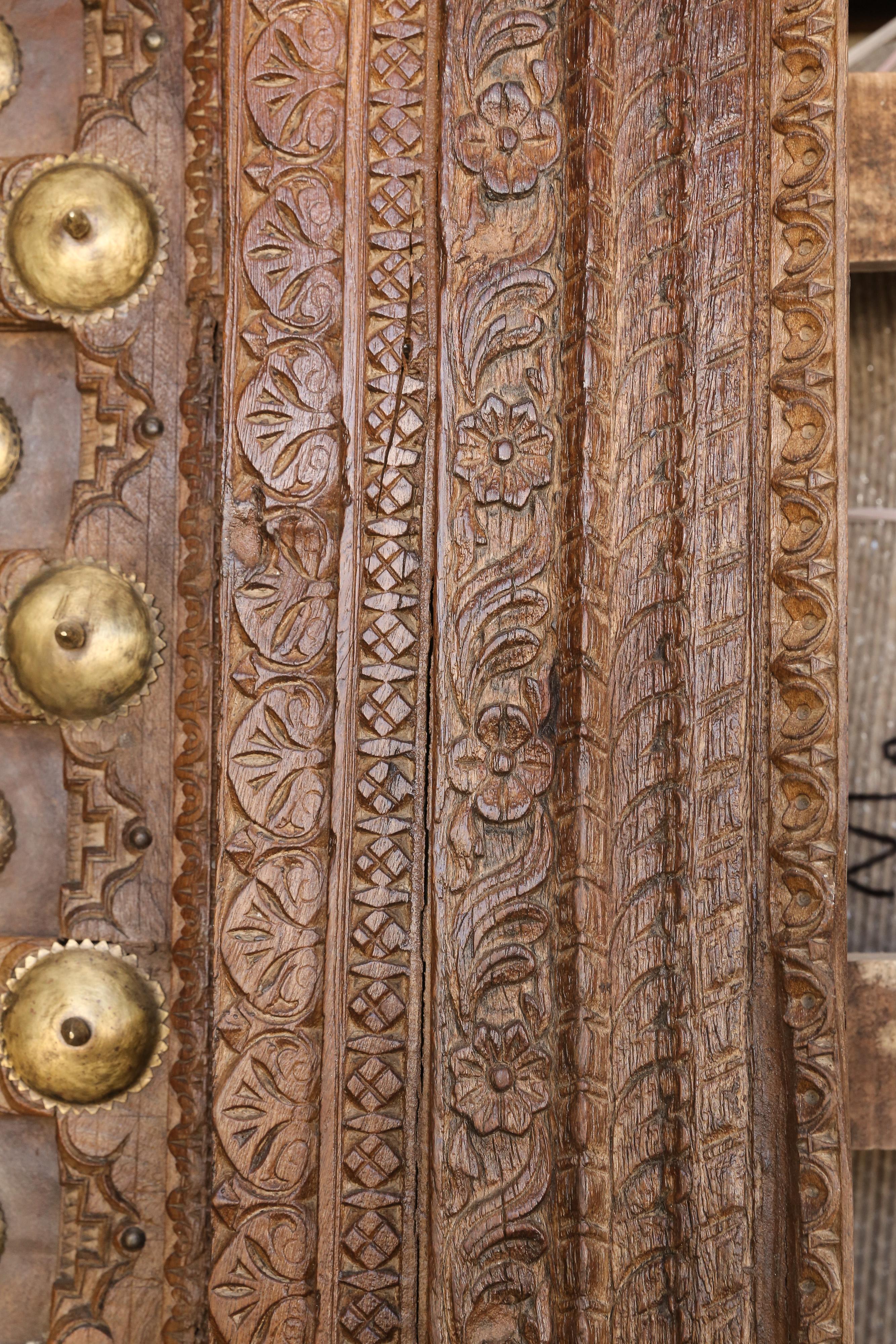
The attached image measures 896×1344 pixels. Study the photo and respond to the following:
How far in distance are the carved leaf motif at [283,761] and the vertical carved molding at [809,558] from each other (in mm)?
370

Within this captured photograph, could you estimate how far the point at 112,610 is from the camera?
0.85 meters

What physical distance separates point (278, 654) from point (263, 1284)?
49cm

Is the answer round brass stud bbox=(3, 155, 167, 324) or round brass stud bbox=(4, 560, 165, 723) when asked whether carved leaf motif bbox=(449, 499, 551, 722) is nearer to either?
round brass stud bbox=(4, 560, 165, 723)

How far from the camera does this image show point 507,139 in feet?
2.67

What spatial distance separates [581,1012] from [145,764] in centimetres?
42

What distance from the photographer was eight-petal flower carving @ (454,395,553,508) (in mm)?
805

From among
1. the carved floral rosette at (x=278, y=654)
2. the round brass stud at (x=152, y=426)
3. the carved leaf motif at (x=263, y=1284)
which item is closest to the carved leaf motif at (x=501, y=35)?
the carved floral rosette at (x=278, y=654)

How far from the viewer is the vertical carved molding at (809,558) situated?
0.78 metres

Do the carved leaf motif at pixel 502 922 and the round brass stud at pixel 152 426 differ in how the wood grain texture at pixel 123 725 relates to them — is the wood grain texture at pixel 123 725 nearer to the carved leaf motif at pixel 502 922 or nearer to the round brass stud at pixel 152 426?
the round brass stud at pixel 152 426

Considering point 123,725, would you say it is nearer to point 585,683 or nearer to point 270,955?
point 270,955

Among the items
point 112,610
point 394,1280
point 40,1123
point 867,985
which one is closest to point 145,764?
point 112,610

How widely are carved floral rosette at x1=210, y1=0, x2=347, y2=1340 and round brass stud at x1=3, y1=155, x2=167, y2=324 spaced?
0.10 m

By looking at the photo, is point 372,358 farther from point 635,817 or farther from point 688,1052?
point 688,1052

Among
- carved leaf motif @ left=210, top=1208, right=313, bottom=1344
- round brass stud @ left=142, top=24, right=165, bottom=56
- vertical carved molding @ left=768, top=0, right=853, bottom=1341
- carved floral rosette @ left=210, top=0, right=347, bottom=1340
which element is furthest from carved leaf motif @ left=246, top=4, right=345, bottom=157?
carved leaf motif @ left=210, top=1208, right=313, bottom=1344
